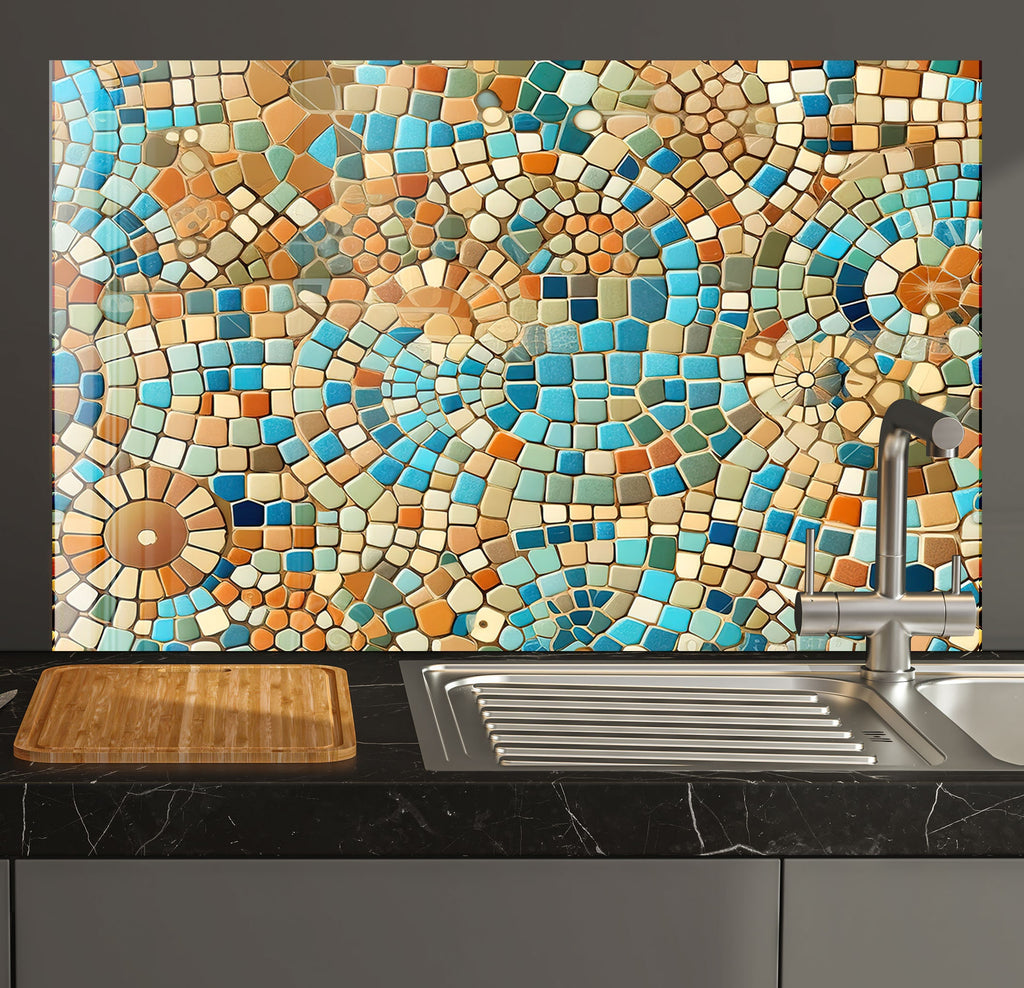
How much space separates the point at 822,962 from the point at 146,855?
64cm

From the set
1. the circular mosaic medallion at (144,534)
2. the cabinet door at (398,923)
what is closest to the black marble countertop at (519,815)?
the cabinet door at (398,923)

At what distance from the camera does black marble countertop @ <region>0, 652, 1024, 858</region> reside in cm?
111

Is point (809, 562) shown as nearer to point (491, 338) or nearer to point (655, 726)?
point (655, 726)

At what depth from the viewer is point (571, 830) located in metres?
1.13

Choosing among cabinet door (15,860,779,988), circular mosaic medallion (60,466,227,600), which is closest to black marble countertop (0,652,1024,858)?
cabinet door (15,860,779,988)

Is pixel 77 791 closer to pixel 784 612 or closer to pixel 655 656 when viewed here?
pixel 655 656

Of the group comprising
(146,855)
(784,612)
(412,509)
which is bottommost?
(146,855)

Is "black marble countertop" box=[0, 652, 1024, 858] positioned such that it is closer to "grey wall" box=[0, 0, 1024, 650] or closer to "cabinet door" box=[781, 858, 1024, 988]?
"cabinet door" box=[781, 858, 1024, 988]

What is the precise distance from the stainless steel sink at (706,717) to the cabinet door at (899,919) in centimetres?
10

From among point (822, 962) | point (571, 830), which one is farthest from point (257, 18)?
point (822, 962)
